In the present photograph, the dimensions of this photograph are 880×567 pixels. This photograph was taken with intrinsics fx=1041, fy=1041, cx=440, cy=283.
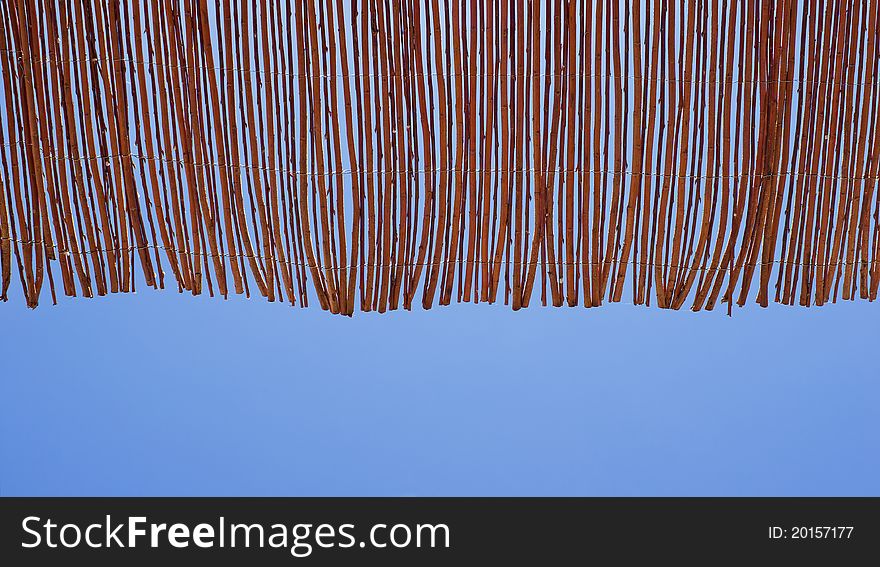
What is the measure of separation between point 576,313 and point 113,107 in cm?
79

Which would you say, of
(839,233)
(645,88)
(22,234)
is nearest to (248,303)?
(22,234)

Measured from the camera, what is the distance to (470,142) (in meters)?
1.46

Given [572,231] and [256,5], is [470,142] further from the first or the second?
[256,5]

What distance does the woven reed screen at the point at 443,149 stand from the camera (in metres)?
1.43

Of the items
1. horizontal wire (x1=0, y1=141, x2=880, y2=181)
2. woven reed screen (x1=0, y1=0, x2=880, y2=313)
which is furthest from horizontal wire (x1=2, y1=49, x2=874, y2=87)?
horizontal wire (x1=0, y1=141, x2=880, y2=181)

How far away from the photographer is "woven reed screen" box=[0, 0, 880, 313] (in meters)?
1.43

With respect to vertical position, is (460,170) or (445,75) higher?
(445,75)

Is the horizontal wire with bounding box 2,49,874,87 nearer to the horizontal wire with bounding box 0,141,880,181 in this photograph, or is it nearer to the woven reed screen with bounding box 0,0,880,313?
the woven reed screen with bounding box 0,0,880,313

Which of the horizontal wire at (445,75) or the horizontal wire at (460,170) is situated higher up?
the horizontal wire at (445,75)

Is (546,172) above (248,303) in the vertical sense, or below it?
above

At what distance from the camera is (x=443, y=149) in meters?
1.46

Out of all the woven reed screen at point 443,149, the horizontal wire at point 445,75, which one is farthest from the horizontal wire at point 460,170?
the horizontal wire at point 445,75

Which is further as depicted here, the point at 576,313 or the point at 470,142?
the point at 576,313

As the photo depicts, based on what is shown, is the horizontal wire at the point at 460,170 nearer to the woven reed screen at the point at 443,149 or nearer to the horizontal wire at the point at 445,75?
the woven reed screen at the point at 443,149
